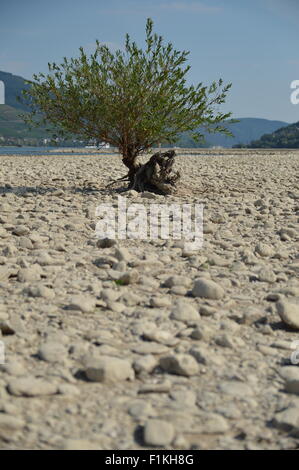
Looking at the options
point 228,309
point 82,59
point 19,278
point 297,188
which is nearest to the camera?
point 228,309

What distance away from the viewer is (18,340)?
12.2ft

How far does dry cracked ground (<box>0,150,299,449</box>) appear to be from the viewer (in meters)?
2.71

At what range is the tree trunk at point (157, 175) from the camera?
42.6 feet

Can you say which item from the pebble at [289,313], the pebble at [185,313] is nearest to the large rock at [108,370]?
the pebble at [185,313]

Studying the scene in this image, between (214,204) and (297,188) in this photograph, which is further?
(297,188)

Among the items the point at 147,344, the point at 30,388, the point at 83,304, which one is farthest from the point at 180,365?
the point at 83,304

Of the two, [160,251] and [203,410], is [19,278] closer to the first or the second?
[160,251]

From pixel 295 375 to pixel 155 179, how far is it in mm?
10034

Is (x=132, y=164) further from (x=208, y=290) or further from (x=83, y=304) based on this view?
(x=83, y=304)

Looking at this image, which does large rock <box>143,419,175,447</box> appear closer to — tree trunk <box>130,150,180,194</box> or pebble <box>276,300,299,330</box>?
pebble <box>276,300,299,330</box>

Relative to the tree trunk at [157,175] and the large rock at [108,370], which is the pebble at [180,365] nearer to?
the large rock at [108,370]

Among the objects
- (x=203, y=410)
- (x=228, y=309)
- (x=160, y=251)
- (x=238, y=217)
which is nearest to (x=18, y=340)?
(x=203, y=410)
